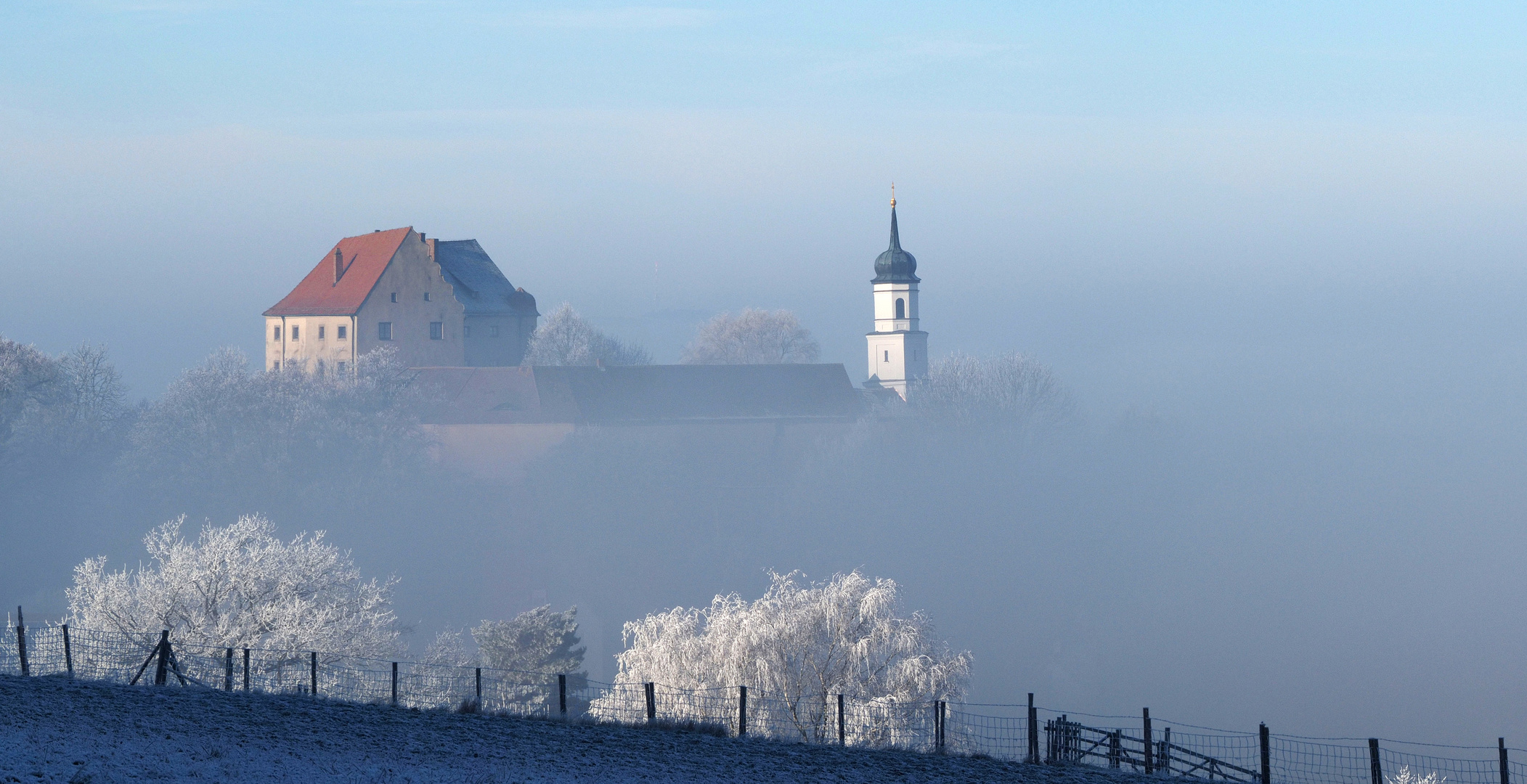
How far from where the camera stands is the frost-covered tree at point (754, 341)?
97.2 metres

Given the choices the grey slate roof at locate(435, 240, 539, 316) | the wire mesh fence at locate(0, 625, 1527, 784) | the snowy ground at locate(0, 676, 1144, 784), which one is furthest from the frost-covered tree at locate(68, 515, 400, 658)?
the grey slate roof at locate(435, 240, 539, 316)

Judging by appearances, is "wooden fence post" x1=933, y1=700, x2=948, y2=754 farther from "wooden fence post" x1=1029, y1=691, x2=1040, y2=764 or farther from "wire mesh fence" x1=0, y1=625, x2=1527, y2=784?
"wooden fence post" x1=1029, y1=691, x2=1040, y2=764

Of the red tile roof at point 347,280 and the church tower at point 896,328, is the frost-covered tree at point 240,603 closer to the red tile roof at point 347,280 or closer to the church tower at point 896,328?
the red tile roof at point 347,280

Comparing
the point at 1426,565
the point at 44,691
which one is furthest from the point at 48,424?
the point at 1426,565

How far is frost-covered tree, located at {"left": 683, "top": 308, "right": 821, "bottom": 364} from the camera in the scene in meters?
97.2

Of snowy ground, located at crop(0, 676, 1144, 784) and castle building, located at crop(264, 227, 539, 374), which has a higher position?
castle building, located at crop(264, 227, 539, 374)

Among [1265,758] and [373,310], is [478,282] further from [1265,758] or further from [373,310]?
[1265,758]

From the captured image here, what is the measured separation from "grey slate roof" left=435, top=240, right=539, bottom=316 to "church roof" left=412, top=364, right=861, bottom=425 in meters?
12.7

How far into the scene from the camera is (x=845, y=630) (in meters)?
28.0

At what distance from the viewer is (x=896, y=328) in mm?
86688

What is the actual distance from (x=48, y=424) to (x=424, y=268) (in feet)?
77.5

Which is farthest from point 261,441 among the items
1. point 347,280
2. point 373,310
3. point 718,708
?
point 718,708

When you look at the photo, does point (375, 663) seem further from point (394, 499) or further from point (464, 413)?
point (464, 413)

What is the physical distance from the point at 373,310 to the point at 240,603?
156 ft
